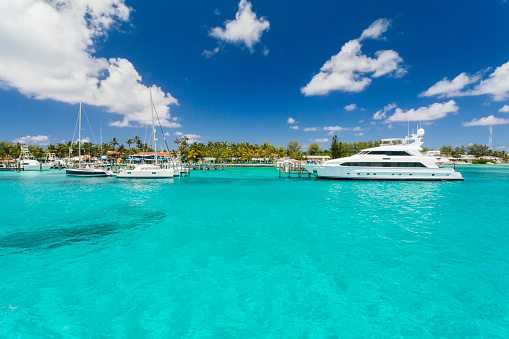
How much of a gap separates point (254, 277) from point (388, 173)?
3691 centimetres

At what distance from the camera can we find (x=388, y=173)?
37.0 m

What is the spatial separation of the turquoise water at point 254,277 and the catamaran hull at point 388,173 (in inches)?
874

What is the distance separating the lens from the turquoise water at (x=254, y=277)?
5711 mm

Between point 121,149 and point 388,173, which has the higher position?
point 121,149

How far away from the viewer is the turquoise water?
5.71 meters

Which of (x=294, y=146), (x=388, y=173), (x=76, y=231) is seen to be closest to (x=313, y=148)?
(x=294, y=146)

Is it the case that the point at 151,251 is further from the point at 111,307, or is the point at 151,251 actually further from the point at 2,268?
the point at 2,268

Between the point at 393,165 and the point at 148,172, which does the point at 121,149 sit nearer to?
the point at 148,172

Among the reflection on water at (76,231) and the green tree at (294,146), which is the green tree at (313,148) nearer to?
the green tree at (294,146)

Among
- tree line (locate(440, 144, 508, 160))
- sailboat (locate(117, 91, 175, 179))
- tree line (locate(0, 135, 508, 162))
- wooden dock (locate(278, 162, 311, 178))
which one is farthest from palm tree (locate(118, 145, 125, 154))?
tree line (locate(440, 144, 508, 160))

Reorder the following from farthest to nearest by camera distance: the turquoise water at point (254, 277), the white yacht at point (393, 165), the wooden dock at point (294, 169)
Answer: the wooden dock at point (294, 169)
the white yacht at point (393, 165)
the turquoise water at point (254, 277)

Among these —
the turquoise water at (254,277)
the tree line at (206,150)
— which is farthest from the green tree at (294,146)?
the turquoise water at (254,277)

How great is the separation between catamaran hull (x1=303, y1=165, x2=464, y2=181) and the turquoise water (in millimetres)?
22206

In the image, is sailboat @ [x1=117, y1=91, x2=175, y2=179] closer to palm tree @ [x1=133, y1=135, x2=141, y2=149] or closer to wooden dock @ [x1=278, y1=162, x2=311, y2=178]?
wooden dock @ [x1=278, y1=162, x2=311, y2=178]
